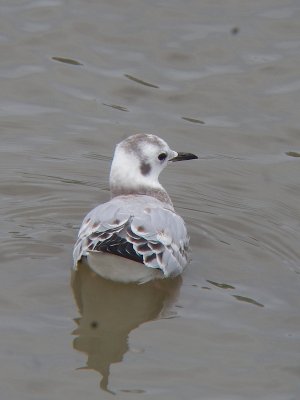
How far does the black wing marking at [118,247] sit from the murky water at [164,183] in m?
0.55

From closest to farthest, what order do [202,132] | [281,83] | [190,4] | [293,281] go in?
[293,281] < [202,132] < [281,83] < [190,4]

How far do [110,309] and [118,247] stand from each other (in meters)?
0.64

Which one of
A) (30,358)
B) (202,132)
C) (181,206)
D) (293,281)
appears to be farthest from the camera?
(202,132)

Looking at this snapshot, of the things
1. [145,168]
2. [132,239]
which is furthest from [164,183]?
[132,239]

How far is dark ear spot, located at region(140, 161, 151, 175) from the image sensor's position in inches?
417

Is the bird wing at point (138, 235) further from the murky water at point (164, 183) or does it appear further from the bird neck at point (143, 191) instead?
the bird neck at point (143, 191)

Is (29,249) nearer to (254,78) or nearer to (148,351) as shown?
(148,351)

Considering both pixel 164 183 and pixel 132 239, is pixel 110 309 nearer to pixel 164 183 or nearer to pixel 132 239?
pixel 132 239

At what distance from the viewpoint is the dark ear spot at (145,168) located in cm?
1059

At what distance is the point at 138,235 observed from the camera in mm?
8977

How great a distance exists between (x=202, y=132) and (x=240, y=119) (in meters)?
A: 0.55

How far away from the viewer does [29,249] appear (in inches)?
388

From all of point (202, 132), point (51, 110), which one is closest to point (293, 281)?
point (202, 132)

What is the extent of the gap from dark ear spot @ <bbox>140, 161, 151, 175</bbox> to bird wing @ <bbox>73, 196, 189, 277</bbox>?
0.77 metres
